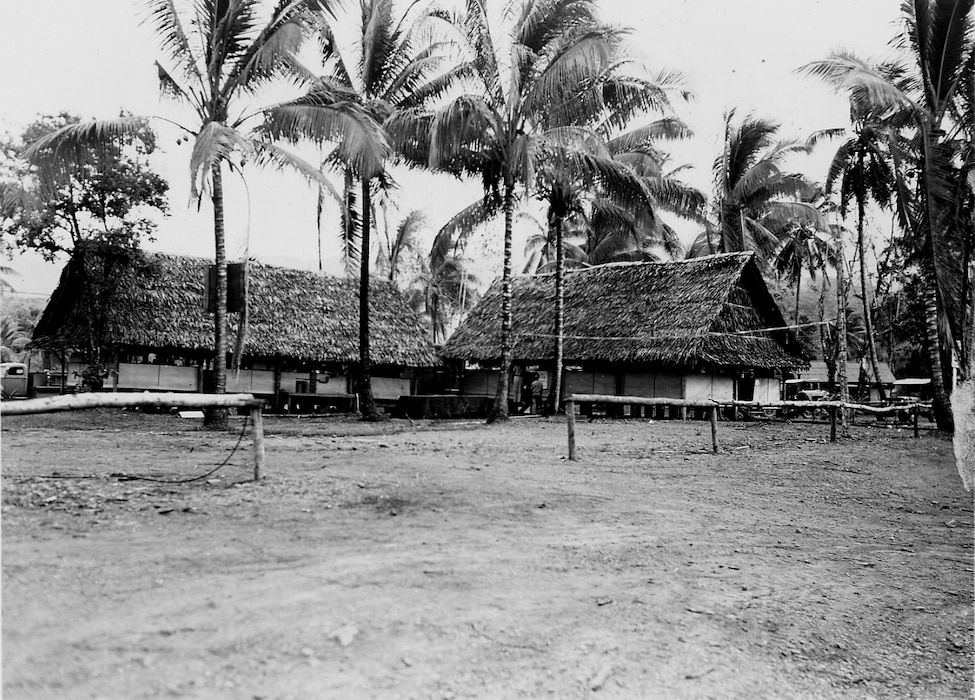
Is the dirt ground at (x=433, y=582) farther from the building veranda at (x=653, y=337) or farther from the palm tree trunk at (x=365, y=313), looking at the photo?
the building veranda at (x=653, y=337)

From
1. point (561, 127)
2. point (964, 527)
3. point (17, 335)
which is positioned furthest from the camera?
point (17, 335)

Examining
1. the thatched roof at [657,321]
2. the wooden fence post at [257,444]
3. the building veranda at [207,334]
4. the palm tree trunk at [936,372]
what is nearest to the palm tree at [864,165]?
the palm tree trunk at [936,372]

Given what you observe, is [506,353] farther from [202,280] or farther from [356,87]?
[202,280]

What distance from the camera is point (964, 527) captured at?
5664mm

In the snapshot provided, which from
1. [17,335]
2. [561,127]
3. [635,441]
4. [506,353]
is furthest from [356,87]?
[17,335]

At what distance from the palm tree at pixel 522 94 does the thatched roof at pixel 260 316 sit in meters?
4.98

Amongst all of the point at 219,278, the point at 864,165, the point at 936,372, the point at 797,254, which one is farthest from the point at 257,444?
the point at 797,254

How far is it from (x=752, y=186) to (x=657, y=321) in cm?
364

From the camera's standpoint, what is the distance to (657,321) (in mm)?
16547

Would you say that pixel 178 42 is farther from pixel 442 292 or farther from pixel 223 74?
pixel 442 292

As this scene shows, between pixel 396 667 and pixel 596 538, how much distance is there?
2035mm

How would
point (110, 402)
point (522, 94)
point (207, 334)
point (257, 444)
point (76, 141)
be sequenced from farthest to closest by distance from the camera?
point (207, 334) < point (522, 94) < point (76, 141) < point (257, 444) < point (110, 402)

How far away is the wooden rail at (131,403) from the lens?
319 centimetres

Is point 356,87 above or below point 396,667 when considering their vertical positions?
above
